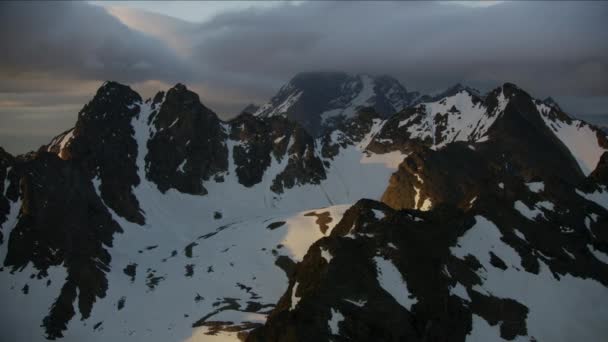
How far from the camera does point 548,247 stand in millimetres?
101688

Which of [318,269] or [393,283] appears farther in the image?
[393,283]

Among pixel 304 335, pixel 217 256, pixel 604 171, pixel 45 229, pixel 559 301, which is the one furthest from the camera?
pixel 217 256

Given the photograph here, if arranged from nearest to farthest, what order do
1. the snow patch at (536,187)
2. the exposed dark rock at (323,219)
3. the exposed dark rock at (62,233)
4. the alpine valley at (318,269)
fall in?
the alpine valley at (318,269)
the snow patch at (536,187)
the exposed dark rock at (62,233)
the exposed dark rock at (323,219)

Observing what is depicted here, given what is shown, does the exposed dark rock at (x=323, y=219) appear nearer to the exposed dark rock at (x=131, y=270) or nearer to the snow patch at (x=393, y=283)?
the exposed dark rock at (x=131, y=270)

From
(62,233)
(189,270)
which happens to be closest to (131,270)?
(189,270)

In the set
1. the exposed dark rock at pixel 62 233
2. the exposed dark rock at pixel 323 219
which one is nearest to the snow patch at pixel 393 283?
the exposed dark rock at pixel 323 219

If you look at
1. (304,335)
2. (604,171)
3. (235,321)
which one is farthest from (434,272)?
(604,171)

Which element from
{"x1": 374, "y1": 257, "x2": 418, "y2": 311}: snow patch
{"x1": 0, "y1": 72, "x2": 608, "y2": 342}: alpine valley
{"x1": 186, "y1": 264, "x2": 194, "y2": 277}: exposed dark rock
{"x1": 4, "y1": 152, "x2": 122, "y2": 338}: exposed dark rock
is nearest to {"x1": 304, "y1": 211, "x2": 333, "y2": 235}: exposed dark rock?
{"x1": 0, "y1": 72, "x2": 608, "y2": 342}: alpine valley

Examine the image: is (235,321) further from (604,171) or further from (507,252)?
(604,171)

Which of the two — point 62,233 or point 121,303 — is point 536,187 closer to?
Result: point 121,303

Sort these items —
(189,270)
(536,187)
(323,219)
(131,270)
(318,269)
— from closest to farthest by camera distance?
Result: 1. (318,269)
2. (536,187)
3. (189,270)
4. (131,270)
5. (323,219)

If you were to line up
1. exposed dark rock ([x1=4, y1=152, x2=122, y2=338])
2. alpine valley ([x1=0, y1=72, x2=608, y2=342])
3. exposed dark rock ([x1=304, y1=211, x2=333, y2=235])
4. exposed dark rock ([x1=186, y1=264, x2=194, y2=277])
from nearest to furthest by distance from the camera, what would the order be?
alpine valley ([x1=0, y1=72, x2=608, y2=342])
exposed dark rock ([x1=4, y1=152, x2=122, y2=338])
exposed dark rock ([x1=186, y1=264, x2=194, y2=277])
exposed dark rock ([x1=304, y1=211, x2=333, y2=235])

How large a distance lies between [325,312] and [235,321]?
2027 inches

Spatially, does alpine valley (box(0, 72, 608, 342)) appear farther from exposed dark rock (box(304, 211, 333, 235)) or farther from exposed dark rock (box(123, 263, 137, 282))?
exposed dark rock (box(304, 211, 333, 235))
